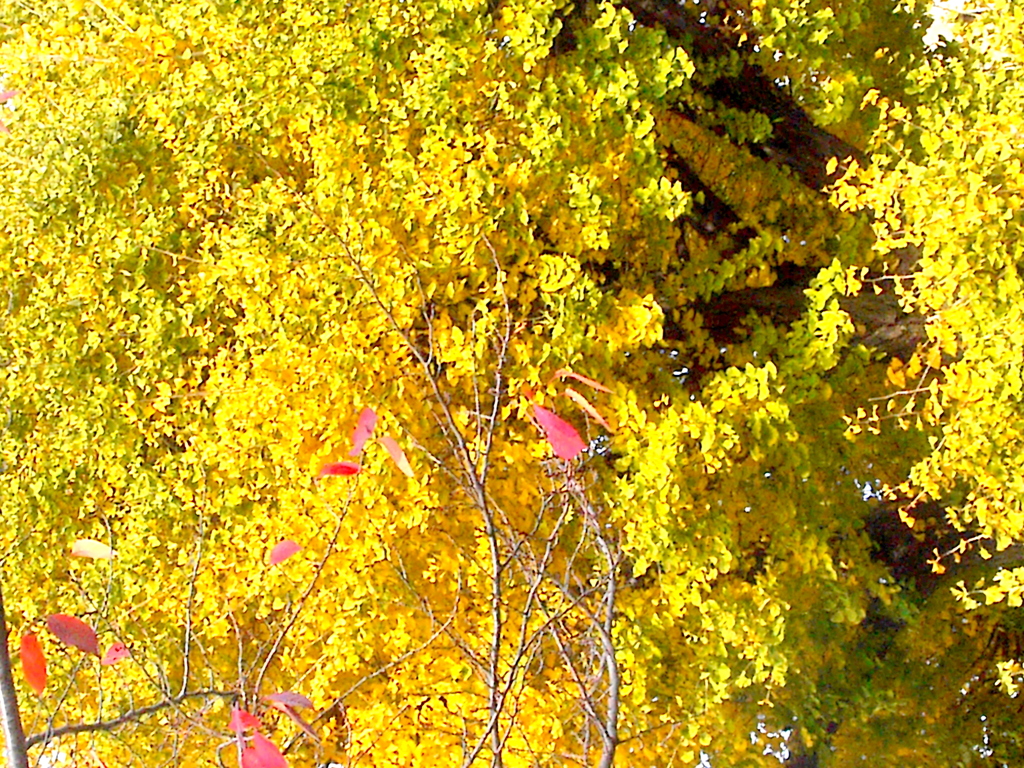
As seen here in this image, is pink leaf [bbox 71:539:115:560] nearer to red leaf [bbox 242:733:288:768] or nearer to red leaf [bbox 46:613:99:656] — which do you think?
red leaf [bbox 46:613:99:656]

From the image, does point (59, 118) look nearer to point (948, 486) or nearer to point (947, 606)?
point (948, 486)

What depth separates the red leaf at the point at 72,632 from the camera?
1.37 metres

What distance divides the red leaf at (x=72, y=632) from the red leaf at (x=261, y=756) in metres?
0.23

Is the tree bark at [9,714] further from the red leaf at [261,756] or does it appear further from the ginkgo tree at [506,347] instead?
the ginkgo tree at [506,347]

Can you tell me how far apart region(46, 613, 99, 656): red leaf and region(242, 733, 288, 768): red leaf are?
230 mm

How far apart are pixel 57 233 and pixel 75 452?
4.43 ft

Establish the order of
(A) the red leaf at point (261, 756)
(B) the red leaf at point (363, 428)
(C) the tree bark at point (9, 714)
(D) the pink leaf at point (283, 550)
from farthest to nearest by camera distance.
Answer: (D) the pink leaf at point (283, 550) → (B) the red leaf at point (363, 428) → (A) the red leaf at point (261, 756) → (C) the tree bark at point (9, 714)

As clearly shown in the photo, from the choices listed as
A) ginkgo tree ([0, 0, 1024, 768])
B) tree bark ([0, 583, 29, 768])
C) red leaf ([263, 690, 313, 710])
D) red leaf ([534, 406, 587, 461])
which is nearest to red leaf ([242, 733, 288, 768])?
red leaf ([263, 690, 313, 710])

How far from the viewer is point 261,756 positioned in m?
1.35

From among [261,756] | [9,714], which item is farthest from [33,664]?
[261,756]

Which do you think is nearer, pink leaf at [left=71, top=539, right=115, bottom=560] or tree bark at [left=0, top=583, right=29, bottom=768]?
tree bark at [left=0, top=583, right=29, bottom=768]

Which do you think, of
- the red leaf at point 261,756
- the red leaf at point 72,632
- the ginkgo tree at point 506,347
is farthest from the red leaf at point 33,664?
the ginkgo tree at point 506,347

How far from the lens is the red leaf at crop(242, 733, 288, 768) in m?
1.34

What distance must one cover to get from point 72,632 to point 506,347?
3.10 m
